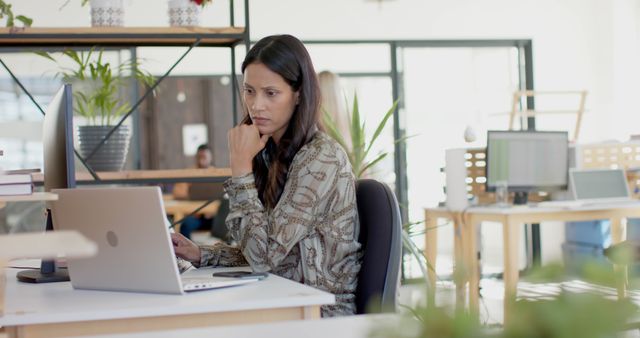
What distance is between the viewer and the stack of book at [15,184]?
1.83 meters

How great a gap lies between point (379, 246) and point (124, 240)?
1.88 ft

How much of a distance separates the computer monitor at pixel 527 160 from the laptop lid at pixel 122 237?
11.9 ft

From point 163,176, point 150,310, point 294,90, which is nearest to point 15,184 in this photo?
point 150,310

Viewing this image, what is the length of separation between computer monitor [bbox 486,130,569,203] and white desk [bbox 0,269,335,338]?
3.59m

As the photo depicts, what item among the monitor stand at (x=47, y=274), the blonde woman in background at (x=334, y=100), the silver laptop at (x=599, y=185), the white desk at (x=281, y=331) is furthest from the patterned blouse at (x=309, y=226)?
the silver laptop at (x=599, y=185)

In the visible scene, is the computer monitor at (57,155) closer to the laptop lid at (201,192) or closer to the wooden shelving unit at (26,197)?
the wooden shelving unit at (26,197)

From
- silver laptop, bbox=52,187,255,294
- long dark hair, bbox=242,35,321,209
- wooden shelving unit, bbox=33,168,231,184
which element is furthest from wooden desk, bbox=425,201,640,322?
silver laptop, bbox=52,187,255,294

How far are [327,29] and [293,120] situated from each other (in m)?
5.04

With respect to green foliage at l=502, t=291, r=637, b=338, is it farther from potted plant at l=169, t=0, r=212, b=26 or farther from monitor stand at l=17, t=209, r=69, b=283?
potted plant at l=169, t=0, r=212, b=26

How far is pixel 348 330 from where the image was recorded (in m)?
1.07

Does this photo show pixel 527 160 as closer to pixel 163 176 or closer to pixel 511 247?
pixel 511 247

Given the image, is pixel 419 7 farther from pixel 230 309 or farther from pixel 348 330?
pixel 348 330

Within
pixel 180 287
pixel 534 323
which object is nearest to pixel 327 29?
pixel 180 287

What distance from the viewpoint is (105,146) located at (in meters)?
3.25
